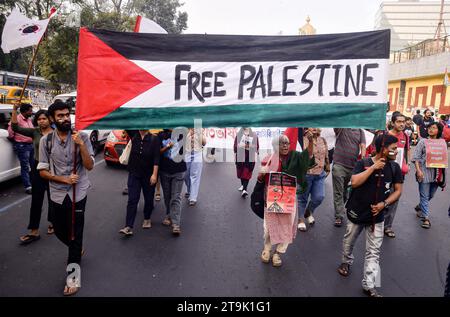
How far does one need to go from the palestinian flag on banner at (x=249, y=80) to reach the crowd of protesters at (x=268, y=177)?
51 cm

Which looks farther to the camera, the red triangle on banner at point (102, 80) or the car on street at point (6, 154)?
the car on street at point (6, 154)

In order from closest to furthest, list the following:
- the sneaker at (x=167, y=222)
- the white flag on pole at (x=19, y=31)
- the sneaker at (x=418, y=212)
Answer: the white flag on pole at (x=19, y=31), the sneaker at (x=167, y=222), the sneaker at (x=418, y=212)

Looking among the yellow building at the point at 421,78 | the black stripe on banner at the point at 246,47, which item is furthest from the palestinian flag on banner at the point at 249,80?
the yellow building at the point at 421,78

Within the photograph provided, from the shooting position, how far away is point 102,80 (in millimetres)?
3414

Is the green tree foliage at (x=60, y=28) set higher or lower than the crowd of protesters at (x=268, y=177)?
higher

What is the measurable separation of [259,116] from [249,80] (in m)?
0.39

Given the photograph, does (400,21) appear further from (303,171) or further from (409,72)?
(303,171)

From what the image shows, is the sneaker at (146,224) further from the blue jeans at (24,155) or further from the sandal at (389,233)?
the sandal at (389,233)

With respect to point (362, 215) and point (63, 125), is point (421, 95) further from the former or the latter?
point (63, 125)

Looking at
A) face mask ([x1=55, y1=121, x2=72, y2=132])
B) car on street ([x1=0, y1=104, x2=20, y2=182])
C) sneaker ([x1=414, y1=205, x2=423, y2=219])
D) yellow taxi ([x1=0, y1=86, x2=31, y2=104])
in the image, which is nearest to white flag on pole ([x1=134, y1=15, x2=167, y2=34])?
face mask ([x1=55, y1=121, x2=72, y2=132])

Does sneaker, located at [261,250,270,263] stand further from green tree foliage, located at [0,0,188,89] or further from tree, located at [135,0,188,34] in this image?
tree, located at [135,0,188,34]

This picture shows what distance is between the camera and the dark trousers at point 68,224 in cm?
347

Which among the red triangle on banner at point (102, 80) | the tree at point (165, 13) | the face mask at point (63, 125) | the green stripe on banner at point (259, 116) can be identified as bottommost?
the face mask at point (63, 125)
